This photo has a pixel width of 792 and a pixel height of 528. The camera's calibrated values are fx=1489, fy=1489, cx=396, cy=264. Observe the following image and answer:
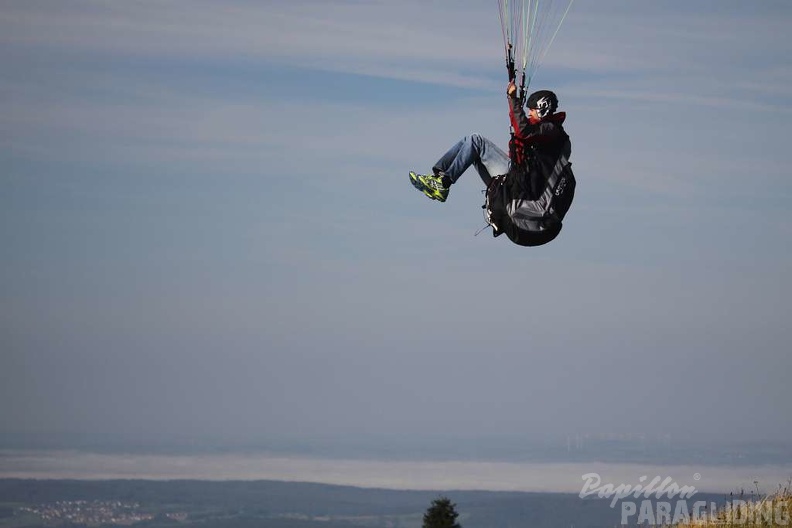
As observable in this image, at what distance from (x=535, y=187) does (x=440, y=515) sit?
629 inches

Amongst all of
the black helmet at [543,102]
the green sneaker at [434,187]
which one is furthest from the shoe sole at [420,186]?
the black helmet at [543,102]

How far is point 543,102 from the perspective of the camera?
65.6 feet

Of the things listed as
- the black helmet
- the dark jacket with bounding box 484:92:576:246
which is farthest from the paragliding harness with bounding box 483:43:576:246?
the black helmet

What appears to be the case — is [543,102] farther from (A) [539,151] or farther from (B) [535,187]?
(B) [535,187]

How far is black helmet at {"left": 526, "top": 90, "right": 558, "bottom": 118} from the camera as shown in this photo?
20.0 meters

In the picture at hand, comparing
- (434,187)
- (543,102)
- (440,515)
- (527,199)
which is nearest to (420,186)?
(434,187)

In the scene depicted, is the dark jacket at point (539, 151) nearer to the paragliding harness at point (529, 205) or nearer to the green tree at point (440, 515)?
the paragliding harness at point (529, 205)

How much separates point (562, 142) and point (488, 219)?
1460 millimetres

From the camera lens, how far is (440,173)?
68.4 ft

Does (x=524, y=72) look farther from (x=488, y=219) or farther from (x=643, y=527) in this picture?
(x=643, y=527)

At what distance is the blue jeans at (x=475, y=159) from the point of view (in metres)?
20.6

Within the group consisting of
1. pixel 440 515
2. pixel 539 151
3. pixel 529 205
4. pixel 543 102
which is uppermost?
pixel 543 102

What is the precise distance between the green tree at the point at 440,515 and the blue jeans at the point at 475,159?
15099 mm

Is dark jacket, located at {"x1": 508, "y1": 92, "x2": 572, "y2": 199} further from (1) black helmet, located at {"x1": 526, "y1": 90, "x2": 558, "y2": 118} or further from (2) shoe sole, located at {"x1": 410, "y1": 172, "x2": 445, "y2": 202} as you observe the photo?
(2) shoe sole, located at {"x1": 410, "y1": 172, "x2": 445, "y2": 202}
